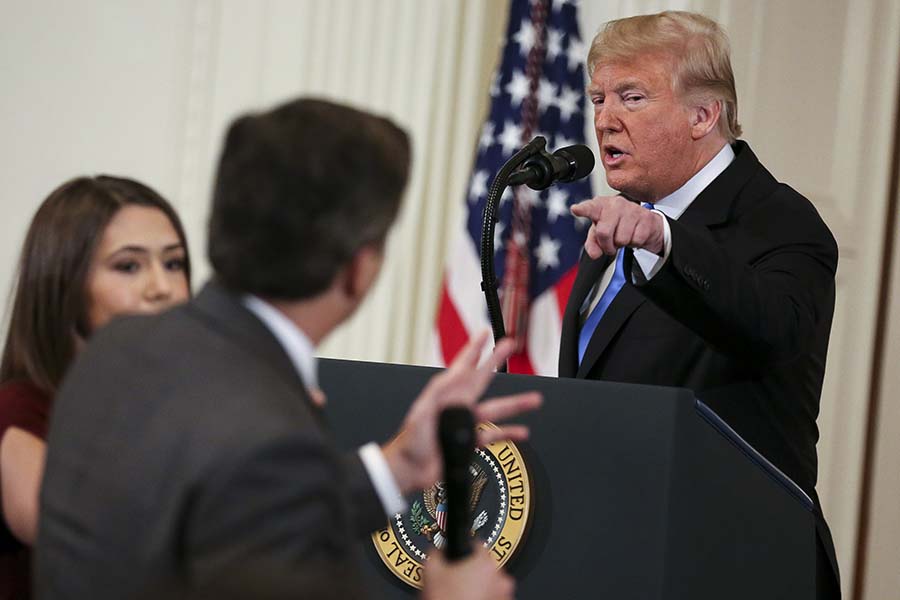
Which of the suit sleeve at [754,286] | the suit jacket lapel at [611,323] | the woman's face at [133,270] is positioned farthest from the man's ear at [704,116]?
the woman's face at [133,270]

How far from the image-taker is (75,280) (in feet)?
7.26

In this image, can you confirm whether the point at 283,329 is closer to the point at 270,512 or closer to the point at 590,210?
the point at 270,512

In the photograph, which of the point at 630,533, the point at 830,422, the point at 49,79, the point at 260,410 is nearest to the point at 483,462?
the point at 630,533

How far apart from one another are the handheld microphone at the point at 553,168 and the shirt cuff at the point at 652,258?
237 millimetres

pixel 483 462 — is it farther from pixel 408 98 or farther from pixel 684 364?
pixel 408 98

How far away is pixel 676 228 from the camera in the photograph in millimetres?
2627

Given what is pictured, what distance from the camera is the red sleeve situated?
2.09 meters

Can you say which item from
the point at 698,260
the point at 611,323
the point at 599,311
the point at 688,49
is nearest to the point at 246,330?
the point at 698,260

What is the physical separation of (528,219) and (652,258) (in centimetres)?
252

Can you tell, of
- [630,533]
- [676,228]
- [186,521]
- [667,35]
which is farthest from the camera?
[667,35]

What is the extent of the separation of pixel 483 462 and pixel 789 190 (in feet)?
3.92

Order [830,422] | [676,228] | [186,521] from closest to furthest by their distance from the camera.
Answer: [186,521] → [676,228] → [830,422]

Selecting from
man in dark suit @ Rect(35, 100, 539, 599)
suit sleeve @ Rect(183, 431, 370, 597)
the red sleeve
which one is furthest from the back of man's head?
the red sleeve

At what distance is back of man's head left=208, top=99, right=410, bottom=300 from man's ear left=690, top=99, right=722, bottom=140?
1.88 meters
